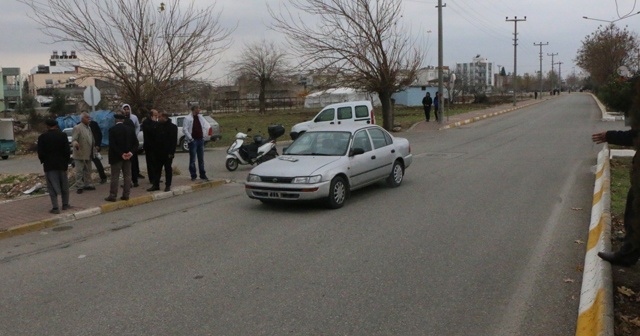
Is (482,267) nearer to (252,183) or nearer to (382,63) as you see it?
(252,183)

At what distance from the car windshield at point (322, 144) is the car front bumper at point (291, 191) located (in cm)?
119

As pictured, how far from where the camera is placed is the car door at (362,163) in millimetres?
10094

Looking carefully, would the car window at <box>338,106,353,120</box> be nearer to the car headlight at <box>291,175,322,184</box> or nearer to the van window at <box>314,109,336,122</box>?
the van window at <box>314,109,336,122</box>

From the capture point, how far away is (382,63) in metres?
29.3

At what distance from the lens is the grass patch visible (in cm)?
840

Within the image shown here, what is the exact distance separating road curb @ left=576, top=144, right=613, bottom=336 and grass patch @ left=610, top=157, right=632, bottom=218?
1.88 ft

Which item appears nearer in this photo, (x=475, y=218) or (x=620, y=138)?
(x=620, y=138)

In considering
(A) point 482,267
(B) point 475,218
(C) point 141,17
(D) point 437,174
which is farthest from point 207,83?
(A) point 482,267

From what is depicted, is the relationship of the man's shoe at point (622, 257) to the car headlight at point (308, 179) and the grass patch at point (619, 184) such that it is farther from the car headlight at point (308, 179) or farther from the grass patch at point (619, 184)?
the car headlight at point (308, 179)

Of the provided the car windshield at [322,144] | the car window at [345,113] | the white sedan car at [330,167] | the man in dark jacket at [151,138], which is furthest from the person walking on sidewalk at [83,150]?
the car window at [345,113]

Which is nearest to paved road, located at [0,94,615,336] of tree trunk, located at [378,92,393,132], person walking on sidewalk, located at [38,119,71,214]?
person walking on sidewalk, located at [38,119,71,214]

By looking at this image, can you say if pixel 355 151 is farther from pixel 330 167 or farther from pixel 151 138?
pixel 151 138

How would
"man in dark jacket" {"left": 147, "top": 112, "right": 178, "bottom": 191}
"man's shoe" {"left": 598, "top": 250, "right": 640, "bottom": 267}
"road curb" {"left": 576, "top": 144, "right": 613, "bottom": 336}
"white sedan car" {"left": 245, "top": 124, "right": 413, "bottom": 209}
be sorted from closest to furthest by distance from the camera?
"road curb" {"left": 576, "top": 144, "right": 613, "bottom": 336} → "man's shoe" {"left": 598, "top": 250, "right": 640, "bottom": 267} → "white sedan car" {"left": 245, "top": 124, "right": 413, "bottom": 209} → "man in dark jacket" {"left": 147, "top": 112, "right": 178, "bottom": 191}

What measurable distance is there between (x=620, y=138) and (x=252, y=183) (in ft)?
19.3
